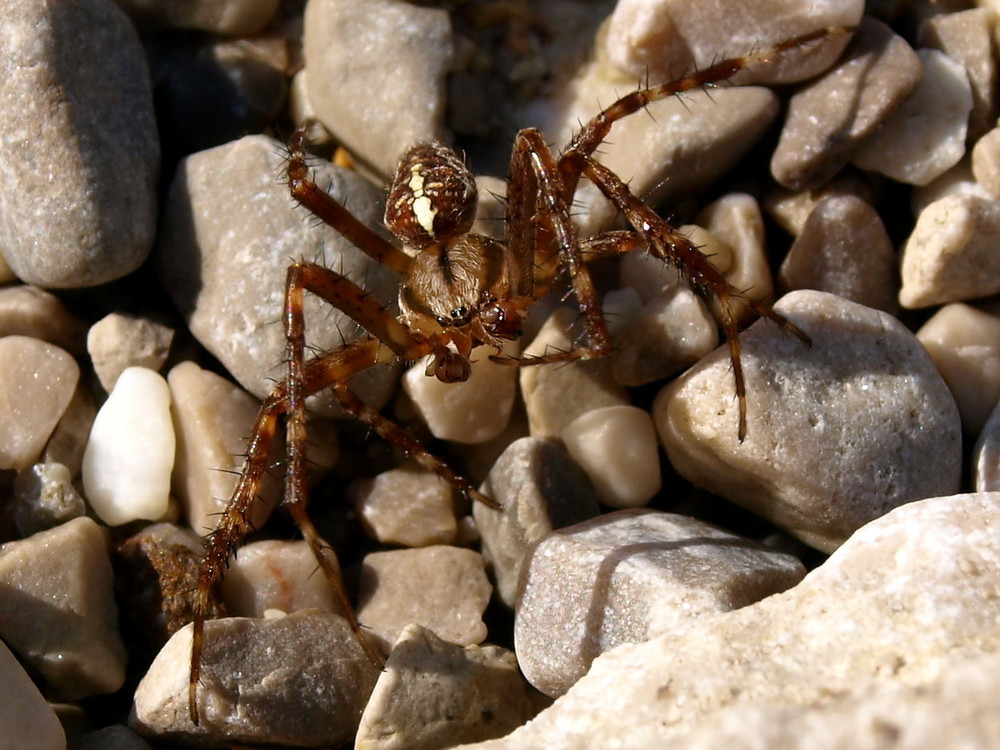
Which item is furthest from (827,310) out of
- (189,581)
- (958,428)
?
(189,581)

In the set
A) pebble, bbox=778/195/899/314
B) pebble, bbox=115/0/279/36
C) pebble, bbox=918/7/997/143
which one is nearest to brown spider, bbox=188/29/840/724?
pebble, bbox=778/195/899/314

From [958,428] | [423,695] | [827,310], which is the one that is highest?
[827,310]

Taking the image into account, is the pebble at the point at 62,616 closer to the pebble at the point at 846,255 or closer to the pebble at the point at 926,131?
the pebble at the point at 846,255

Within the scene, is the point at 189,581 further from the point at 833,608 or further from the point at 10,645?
the point at 833,608

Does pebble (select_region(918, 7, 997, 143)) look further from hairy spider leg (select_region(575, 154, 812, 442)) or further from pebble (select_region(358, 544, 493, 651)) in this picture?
pebble (select_region(358, 544, 493, 651))

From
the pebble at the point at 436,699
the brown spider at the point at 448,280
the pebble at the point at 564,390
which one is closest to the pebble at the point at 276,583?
the brown spider at the point at 448,280

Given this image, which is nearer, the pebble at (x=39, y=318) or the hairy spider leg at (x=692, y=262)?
the hairy spider leg at (x=692, y=262)
